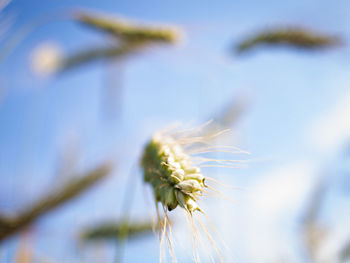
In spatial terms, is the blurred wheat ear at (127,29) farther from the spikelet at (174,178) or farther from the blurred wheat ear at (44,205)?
the spikelet at (174,178)

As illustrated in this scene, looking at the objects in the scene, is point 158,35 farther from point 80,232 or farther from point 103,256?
point 103,256

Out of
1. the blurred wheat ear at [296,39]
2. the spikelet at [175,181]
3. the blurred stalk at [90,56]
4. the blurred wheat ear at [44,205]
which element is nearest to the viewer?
the spikelet at [175,181]

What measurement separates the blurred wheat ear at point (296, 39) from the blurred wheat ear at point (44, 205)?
1.57 meters

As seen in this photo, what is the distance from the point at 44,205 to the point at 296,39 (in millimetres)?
1975

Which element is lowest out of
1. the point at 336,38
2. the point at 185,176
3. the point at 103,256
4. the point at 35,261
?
the point at 103,256

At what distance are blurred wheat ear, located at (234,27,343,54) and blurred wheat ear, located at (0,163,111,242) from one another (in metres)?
1.57

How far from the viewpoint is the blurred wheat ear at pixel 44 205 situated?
1.79m

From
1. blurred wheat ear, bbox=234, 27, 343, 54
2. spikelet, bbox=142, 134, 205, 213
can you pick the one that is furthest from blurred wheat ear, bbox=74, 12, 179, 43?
spikelet, bbox=142, 134, 205, 213

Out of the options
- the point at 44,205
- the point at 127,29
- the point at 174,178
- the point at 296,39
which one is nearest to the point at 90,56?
the point at 127,29

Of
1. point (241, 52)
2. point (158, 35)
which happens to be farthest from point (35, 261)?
point (241, 52)

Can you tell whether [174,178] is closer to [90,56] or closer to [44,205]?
[44,205]

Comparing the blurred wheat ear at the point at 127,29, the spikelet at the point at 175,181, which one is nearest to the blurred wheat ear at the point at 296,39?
the blurred wheat ear at the point at 127,29

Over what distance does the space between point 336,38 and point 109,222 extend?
2.02 m

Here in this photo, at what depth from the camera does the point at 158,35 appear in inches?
81.6
